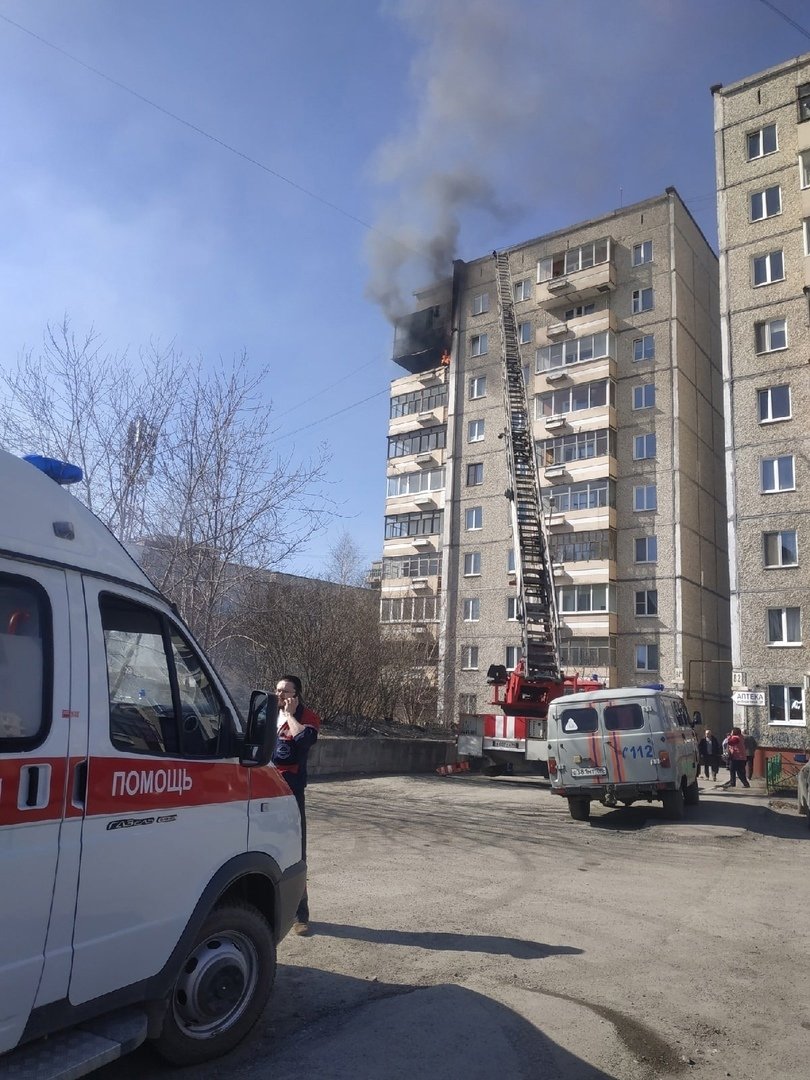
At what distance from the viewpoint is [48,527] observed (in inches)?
127

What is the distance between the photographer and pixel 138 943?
10.9 feet

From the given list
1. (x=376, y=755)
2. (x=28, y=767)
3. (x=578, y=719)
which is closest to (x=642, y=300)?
(x=376, y=755)

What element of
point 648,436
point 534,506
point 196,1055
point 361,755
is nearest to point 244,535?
point 361,755

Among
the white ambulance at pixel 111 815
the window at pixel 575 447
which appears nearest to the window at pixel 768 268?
the window at pixel 575 447

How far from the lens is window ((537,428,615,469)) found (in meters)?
36.2

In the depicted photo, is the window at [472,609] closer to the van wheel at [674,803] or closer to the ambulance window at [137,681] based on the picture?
the van wheel at [674,803]

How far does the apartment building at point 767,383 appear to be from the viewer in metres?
26.1

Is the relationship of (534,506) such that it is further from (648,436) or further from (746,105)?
(746,105)

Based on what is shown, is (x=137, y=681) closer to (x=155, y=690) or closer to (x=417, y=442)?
(x=155, y=690)

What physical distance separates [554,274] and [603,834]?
33676mm

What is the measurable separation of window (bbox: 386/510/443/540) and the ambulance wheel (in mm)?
38147

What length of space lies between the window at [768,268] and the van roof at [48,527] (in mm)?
30112

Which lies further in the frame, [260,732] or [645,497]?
[645,497]

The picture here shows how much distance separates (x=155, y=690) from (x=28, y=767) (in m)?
0.85
